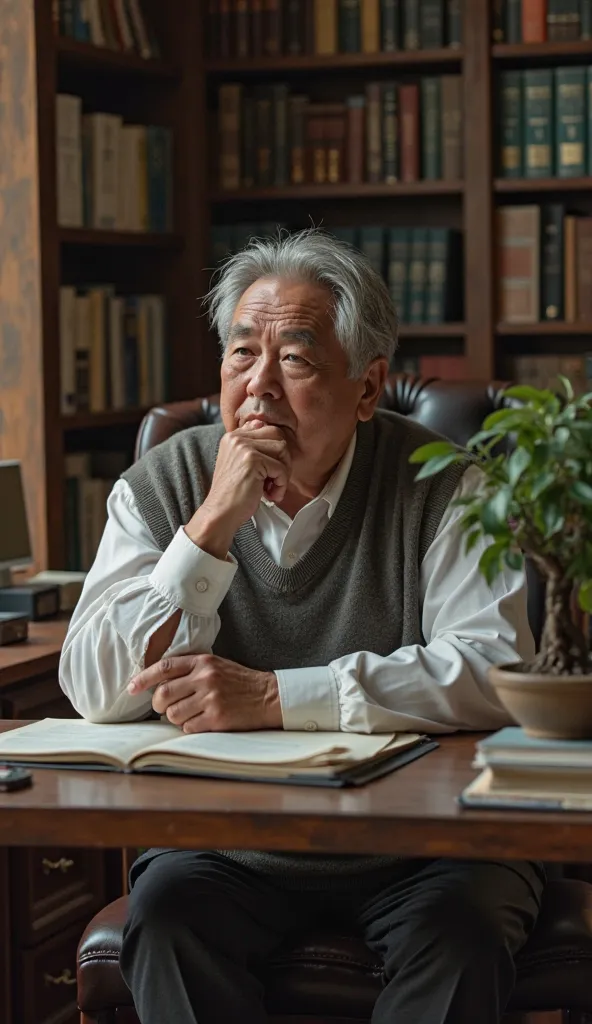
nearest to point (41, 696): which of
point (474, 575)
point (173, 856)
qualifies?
point (173, 856)

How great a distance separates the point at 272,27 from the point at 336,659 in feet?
8.23

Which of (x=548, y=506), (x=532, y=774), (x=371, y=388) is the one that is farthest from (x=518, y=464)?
(x=371, y=388)

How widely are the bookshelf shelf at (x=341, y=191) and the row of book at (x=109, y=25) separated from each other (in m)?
0.41

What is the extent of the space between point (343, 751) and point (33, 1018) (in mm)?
1158

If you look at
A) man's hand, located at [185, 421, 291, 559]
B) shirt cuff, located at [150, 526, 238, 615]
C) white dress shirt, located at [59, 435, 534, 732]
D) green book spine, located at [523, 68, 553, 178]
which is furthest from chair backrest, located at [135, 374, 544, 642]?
green book spine, located at [523, 68, 553, 178]

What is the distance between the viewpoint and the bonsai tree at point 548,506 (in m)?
1.42

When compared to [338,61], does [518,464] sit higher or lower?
lower

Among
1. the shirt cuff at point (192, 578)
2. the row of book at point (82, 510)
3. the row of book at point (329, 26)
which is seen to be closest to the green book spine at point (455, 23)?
the row of book at point (329, 26)

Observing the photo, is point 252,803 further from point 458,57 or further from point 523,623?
point 458,57

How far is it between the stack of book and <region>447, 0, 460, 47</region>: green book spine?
9.23ft

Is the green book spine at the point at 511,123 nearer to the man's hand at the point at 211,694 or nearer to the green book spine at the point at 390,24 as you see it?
the green book spine at the point at 390,24

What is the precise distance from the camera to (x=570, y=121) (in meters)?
3.83

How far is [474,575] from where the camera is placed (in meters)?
1.92

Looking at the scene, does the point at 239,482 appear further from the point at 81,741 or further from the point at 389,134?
the point at 389,134
